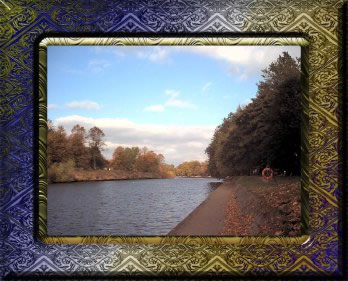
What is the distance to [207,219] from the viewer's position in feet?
10.5

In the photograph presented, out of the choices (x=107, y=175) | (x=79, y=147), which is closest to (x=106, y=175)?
(x=107, y=175)

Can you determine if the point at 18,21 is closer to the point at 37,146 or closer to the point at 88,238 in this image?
the point at 37,146

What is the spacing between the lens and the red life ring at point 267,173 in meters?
3.44

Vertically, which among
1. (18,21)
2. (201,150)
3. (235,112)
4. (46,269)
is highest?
(18,21)

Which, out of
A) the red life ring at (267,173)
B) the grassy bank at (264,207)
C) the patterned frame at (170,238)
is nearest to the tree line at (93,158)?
the patterned frame at (170,238)

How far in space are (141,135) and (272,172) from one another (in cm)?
132

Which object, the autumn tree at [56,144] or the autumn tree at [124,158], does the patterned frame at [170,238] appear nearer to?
the autumn tree at [56,144]

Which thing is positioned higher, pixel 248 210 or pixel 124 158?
pixel 124 158

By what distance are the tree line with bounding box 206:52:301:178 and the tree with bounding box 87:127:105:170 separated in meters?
1.05

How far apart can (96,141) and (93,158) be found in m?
0.22

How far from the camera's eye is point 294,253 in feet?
10.1

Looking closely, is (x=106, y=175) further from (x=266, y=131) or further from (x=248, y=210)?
(x=266, y=131)

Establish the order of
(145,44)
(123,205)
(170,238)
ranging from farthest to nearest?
(123,205) < (145,44) < (170,238)

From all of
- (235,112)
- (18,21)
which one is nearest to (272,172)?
(235,112)
